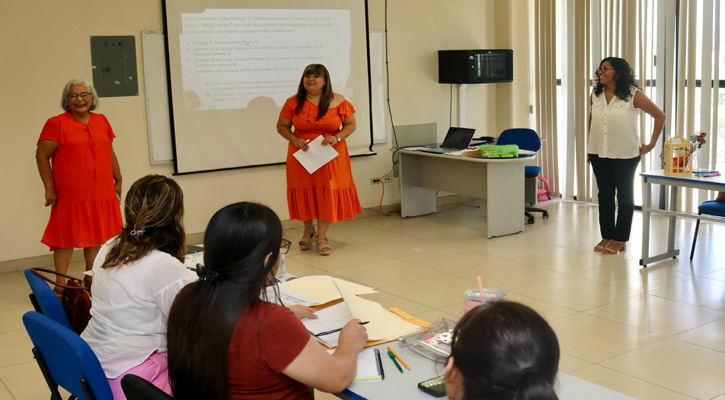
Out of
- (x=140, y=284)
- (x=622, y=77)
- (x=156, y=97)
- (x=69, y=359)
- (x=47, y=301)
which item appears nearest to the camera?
(x=69, y=359)

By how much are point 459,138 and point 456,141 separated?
4cm

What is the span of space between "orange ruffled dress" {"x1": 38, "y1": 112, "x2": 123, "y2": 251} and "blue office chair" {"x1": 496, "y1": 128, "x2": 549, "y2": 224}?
4.02 meters

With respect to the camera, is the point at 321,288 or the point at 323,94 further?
the point at 323,94

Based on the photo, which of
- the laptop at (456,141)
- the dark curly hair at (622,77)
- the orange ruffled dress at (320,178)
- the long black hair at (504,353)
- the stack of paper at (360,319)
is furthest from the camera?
the laptop at (456,141)

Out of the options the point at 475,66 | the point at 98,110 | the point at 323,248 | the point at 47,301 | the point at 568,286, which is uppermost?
the point at 475,66

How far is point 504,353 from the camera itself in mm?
1252

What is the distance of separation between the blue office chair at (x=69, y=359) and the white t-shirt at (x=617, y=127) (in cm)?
446

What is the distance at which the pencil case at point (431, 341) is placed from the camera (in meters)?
2.09

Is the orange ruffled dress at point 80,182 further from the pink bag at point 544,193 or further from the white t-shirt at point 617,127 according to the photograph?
the pink bag at point 544,193

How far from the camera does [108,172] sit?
16.2ft

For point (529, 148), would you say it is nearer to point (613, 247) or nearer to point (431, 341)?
point (613, 247)

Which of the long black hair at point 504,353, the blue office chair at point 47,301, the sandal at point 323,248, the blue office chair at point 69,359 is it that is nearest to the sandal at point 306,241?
the sandal at point 323,248

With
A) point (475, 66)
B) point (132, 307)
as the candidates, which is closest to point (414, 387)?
point (132, 307)

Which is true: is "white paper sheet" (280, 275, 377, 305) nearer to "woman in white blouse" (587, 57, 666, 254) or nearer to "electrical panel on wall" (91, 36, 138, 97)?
"woman in white blouse" (587, 57, 666, 254)
